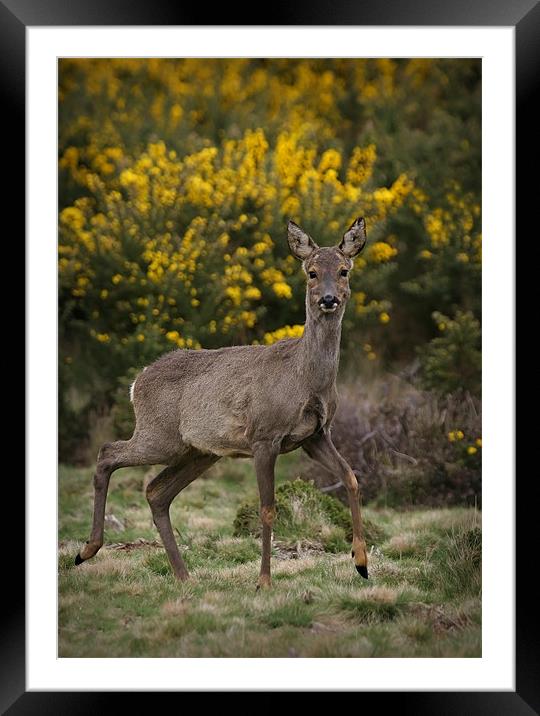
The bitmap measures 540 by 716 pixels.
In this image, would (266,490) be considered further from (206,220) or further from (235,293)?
(206,220)

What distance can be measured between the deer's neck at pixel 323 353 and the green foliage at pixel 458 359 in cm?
451

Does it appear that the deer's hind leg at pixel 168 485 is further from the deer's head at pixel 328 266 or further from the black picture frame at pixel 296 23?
the black picture frame at pixel 296 23

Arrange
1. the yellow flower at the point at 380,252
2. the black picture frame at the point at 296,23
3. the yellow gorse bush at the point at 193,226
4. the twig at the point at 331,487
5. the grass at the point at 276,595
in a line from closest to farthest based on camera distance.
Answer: the black picture frame at the point at 296,23 < the grass at the point at 276,595 < the twig at the point at 331,487 < the yellow gorse bush at the point at 193,226 < the yellow flower at the point at 380,252

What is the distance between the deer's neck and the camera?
A: 776cm

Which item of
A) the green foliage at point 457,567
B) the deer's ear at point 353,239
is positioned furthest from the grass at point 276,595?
the deer's ear at point 353,239

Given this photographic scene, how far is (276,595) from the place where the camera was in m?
7.55

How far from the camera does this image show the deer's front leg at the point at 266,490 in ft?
25.4

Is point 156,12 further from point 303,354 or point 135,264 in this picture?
point 135,264

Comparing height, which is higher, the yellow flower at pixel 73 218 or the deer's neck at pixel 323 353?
the yellow flower at pixel 73 218

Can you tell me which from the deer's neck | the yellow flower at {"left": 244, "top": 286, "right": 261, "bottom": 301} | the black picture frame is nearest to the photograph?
the deer's neck

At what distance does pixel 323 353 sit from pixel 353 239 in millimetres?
854

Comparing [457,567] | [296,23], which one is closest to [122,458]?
[457,567]

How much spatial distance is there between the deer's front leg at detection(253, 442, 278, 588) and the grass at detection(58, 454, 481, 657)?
22 cm

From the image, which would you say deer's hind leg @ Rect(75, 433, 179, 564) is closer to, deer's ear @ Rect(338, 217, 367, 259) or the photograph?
the photograph
